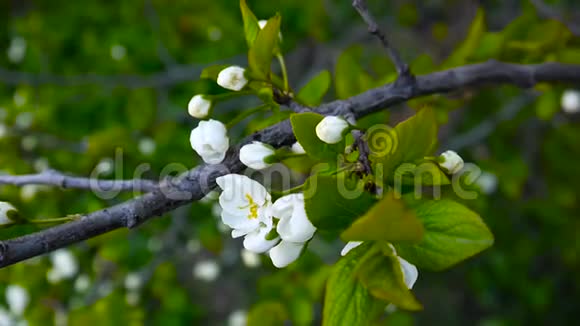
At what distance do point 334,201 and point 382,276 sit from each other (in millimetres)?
92

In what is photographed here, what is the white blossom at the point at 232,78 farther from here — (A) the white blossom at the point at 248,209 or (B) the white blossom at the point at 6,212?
(B) the white blossom at the point at 6,212

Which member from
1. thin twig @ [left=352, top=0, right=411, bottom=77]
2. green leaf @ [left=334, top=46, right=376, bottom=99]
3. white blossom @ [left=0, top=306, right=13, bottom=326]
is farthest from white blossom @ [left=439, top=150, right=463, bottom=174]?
white blossom @ [left=0, top=306, right=13, bottom=326]

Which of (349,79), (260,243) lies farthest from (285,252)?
(349,79)

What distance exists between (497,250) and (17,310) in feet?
5.29

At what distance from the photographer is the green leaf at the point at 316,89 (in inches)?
38.1

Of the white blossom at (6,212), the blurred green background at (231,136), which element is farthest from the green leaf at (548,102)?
the white blossom at (6,212)

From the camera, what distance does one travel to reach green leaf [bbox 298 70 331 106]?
3.18 ft

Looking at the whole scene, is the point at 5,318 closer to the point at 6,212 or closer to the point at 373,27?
the point at 6,212

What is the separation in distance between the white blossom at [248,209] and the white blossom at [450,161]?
0.21m

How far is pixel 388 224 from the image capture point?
50cm

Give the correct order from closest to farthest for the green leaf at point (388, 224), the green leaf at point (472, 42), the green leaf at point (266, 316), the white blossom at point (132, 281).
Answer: the green leaf at point (388, 224) < the green leaf at point (472, 42) < the green leaf at point (266, 316) < the white blossom at point (132, 281)

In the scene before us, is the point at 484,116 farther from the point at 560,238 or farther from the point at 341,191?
the point at 341,191

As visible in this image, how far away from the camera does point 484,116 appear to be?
87.8 inches

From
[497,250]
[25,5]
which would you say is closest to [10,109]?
[25,5]
